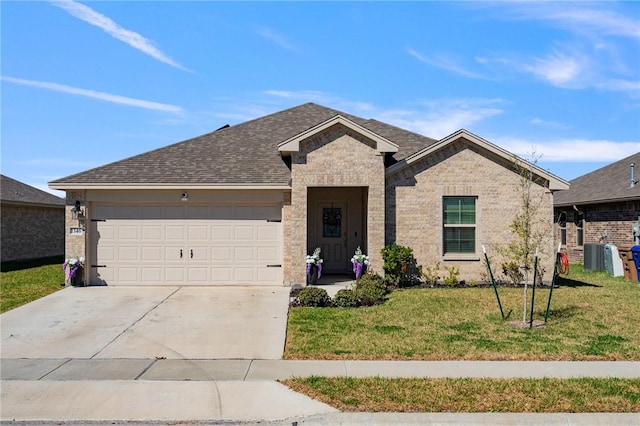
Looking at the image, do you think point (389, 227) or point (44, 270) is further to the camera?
point (44, 270)

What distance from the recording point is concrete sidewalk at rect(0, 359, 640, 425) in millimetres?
5922

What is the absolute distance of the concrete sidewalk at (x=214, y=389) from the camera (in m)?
5.92

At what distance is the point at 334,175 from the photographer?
14977mm

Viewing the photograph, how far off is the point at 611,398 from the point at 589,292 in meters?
9.11

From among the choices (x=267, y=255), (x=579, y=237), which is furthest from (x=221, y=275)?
(x=579, y=237)

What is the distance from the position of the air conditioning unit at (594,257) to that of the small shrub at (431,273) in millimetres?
9340

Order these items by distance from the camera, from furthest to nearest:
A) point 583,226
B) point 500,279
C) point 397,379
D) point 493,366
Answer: point 583,226
point 500,279
point 493,366
point 397,379

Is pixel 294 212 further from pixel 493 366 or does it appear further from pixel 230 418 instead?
pixel 230 418

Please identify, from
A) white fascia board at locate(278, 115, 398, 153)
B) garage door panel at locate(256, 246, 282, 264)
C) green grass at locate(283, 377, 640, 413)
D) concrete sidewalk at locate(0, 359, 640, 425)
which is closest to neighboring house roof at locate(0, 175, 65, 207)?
garage door panel at locate(256, 246, 282, 264)

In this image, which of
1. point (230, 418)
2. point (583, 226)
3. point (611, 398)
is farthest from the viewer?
point (583, 226)

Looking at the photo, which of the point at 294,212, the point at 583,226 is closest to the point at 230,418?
the point at 294,212

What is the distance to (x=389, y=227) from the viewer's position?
1546 cm

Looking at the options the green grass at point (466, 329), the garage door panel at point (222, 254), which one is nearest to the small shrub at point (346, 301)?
the green grass at point (466, 329)

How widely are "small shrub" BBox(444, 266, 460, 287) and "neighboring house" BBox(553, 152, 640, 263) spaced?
7.14 meters
